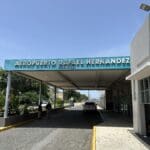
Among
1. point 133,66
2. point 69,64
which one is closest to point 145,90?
point 133,66

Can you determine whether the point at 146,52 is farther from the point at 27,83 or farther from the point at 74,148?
the point at 27,83

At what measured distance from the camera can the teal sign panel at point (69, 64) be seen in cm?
1534

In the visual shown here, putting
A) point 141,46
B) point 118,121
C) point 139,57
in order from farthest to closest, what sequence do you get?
point 118,121 < point 139,57 < point 141,46

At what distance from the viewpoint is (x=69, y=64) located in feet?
52.4

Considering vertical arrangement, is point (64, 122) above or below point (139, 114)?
below

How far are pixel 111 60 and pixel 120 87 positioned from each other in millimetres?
12570

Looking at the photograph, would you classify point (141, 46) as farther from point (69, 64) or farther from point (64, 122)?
point (64, 122)

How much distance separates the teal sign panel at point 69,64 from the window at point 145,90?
2.78m

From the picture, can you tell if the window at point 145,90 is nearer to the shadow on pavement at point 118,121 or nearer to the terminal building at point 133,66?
the terminal building at point 133,66

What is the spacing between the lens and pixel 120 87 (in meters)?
27.3

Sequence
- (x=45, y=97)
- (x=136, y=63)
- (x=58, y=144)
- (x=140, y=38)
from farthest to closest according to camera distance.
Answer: (x=45, y=97) < (x=136, y=63) < (x=140, y=38) < (x=58, y=144)

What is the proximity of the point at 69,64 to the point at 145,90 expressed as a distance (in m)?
5.99

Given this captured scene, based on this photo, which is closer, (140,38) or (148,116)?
(140,38)

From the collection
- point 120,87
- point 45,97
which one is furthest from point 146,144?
point 45,97
